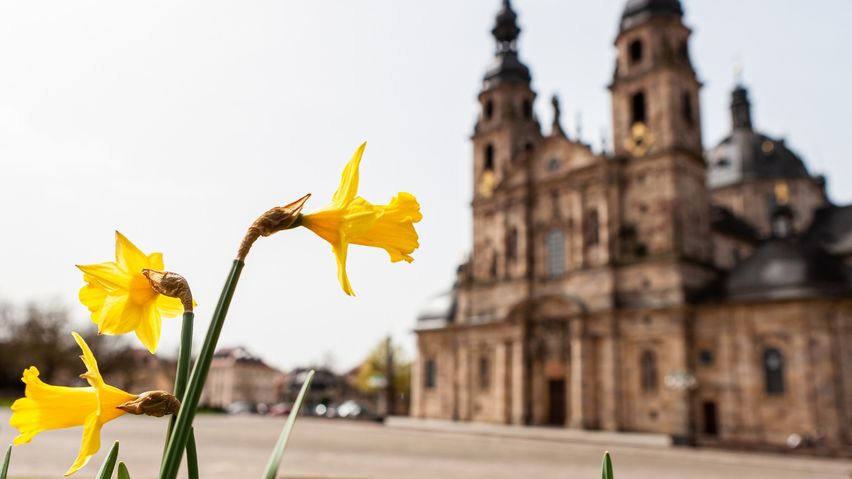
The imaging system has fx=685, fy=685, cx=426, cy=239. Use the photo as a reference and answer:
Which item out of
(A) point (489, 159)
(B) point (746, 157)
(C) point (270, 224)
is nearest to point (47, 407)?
(C) point (270, 224)

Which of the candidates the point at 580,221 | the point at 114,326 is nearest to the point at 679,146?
the point at 580,221

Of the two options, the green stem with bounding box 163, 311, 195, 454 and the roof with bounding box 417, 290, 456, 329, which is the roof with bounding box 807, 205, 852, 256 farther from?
the green stem with bounding box 163, 311, 195, 454

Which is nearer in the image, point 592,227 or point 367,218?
point 367,218

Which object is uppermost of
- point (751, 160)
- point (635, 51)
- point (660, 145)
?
point (635, 51)

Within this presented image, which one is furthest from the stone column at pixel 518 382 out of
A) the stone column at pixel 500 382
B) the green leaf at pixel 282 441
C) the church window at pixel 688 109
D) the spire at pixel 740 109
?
the green leaf at pixel 282 441

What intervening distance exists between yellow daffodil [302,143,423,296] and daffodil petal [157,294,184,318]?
0.45m

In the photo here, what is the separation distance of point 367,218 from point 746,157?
55760 mm

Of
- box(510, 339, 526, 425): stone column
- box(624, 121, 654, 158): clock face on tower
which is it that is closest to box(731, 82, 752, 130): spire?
box(624, 121, 654, 158): clock face on tower

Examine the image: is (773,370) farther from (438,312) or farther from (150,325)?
(150,325)

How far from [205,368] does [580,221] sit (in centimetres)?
3904

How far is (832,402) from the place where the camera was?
29.3 metres

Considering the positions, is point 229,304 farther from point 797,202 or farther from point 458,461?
point 797,202

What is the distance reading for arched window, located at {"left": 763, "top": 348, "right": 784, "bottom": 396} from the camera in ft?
102

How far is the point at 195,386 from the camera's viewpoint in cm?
120
